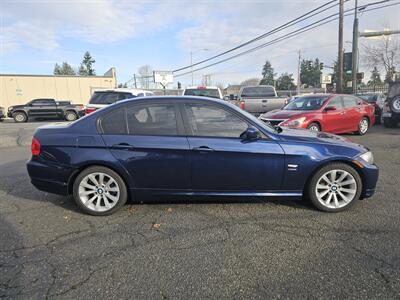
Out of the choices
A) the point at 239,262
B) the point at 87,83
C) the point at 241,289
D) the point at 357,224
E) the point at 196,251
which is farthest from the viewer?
the point at 87,83

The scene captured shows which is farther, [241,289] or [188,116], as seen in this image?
[188,116]

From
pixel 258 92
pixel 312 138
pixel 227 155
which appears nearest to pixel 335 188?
pixel 312 138

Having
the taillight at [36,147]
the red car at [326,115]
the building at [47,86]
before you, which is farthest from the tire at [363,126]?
the building at [47,86]

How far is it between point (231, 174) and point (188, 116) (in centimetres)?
94

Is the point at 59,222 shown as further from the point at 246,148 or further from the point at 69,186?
the point at 246,148

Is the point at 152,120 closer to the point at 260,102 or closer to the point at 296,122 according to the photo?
the point at 296,122

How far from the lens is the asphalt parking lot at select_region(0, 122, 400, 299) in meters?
2.75

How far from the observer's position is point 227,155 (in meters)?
4.14

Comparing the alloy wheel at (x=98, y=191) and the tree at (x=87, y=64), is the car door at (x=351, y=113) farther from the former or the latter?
the tree at (x=87, y=64)

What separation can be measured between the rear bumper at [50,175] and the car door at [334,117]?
8149 mm

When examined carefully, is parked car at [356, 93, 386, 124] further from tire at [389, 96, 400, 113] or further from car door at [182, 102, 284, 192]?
car door at [182, 102, 284, 192]

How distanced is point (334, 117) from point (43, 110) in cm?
2034

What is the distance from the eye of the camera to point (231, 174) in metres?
4.19

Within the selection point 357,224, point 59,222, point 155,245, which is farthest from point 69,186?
point 357,224
